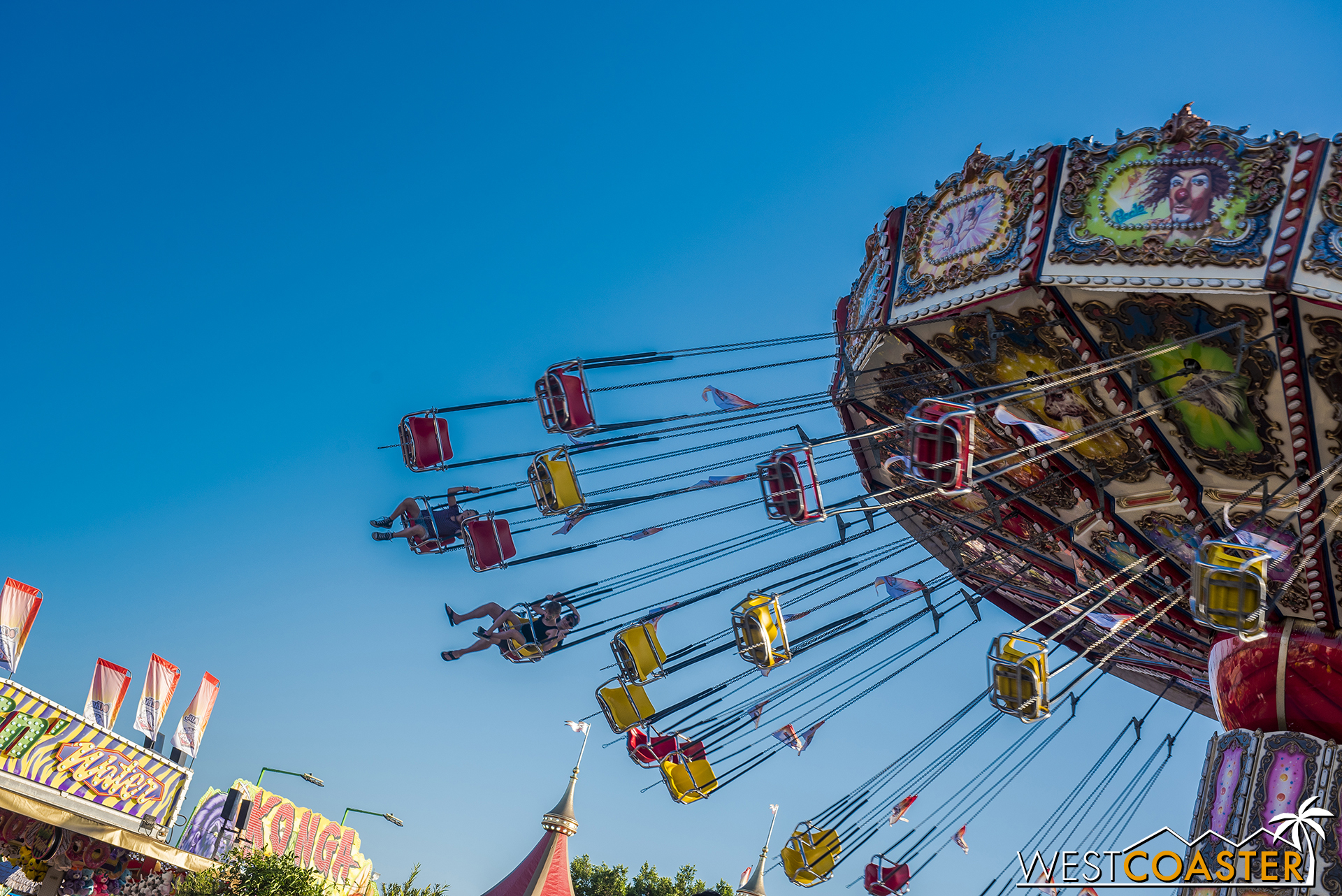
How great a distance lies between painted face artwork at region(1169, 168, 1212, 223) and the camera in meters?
6.90

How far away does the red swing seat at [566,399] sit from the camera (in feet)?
30.6

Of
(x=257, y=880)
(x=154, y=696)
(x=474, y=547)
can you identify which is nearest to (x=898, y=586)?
(x=474, y=547)

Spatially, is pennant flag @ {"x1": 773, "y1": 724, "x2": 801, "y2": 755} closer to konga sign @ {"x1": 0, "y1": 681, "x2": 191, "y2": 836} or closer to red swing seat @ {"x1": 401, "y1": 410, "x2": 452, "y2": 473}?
red swing seat @ {"x1": 401, "y1": 410, "x2": 452, "y2": 473}

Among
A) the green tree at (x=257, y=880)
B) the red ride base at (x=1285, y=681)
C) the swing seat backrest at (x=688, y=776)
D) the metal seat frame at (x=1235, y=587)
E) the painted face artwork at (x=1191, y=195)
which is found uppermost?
the painted face artwork at (x=1191, y=195)

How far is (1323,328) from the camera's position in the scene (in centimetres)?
680

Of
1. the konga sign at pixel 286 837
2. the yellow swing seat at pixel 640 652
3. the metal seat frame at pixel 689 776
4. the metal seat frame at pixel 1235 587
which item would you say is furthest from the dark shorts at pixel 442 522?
the konga sign at pixel 286 837

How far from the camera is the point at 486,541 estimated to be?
10227 mm

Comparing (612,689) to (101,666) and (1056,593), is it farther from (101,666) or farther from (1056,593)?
(101,666)

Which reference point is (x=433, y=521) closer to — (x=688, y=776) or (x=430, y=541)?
(x=430, y=541)

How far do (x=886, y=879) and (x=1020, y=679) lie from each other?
723 centimetres

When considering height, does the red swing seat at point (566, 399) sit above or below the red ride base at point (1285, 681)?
above

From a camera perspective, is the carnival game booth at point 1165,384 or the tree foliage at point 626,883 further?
the tree foliage at point 626,883

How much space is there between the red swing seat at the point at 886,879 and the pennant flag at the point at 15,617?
13201 mm

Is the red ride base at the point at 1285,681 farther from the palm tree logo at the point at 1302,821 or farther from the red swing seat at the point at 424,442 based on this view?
the red swing seat at the point at 424,442
